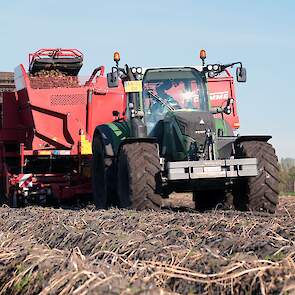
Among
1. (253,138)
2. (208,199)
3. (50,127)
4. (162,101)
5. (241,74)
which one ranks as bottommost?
(208,199)

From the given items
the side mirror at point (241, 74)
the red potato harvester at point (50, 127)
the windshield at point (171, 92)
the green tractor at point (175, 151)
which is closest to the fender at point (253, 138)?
the green tractor at point (175, 151)

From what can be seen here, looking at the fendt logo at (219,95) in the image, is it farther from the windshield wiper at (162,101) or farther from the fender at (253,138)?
the fender at (253,138)

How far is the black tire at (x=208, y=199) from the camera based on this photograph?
1114 cm

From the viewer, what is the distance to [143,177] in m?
8.74

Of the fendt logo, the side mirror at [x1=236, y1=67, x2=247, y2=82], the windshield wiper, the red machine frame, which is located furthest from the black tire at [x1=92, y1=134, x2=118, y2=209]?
the fendt logo

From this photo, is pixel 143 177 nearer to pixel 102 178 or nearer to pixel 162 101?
pixel 162 101

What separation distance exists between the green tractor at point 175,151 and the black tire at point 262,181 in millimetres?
14

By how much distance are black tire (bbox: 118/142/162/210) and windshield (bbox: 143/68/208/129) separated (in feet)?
3.86

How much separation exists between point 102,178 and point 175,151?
78.4 inches

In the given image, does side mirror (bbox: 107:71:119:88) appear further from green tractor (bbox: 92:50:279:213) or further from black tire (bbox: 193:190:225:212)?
black tire (bbox: 193:190:225:212)

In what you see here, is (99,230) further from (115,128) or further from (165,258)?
(115,128)

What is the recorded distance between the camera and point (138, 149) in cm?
894

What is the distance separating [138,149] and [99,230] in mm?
3451

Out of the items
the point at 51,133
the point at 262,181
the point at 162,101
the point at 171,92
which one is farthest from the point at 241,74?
the point at 51,133
